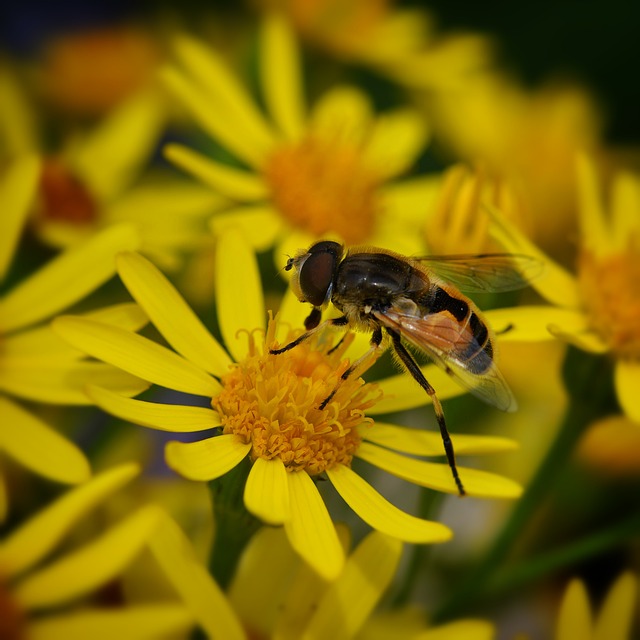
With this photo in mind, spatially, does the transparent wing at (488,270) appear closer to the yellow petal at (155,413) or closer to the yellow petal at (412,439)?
the yellow petal at (412,439)

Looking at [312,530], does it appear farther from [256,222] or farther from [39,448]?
[256,222]

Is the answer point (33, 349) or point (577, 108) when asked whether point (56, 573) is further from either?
point (577, 108)

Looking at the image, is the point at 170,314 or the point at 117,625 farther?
the point at 170,314

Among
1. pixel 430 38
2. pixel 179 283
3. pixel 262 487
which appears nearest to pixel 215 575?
pixel 262 487

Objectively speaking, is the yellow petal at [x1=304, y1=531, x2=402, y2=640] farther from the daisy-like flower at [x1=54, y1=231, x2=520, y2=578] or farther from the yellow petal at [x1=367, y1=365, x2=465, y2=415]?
the yellow petal at [x1=367, y1=365, x2=465, y2=415]

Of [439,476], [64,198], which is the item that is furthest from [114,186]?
[439,476]

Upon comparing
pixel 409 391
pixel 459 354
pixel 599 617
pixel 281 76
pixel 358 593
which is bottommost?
pixel 599 617

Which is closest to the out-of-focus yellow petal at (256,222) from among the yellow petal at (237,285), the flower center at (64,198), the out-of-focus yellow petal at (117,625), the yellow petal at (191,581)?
the yellow petal at (237,285)
